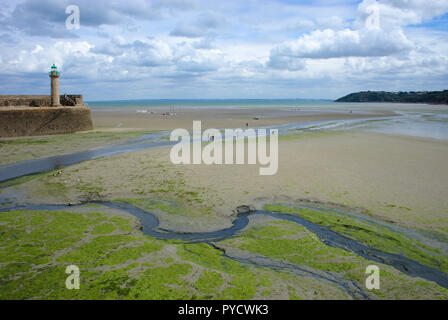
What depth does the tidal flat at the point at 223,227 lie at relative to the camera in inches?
245

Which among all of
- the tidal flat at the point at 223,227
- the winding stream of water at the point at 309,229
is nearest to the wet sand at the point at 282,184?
the tidal flat at the point at 223,227

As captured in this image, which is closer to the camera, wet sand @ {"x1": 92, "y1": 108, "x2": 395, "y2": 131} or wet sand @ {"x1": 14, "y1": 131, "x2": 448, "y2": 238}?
wet sand @ {"x1": 14, "y1": 131, "x2": 448, "y2": 238}

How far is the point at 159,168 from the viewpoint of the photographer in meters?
16.5

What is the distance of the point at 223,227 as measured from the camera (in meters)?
9.30

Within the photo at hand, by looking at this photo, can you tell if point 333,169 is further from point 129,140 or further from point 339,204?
point 129,140

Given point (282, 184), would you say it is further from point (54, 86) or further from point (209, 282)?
point (54, 86)

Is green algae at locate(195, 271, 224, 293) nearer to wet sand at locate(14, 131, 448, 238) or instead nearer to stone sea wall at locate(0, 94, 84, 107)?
wet sand at locate(14, 131, 448, 238)

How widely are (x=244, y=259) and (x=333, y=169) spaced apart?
32.0ft

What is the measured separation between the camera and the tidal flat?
20.4ft

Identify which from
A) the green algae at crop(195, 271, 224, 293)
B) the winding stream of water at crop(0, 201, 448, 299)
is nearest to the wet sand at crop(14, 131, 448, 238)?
the winding stream of water at crop(0, 201, 448, 299)

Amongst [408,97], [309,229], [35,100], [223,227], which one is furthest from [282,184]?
[408,97]

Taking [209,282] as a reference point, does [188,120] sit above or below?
above

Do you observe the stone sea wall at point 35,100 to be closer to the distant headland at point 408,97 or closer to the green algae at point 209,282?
the green algae at point 209,282
